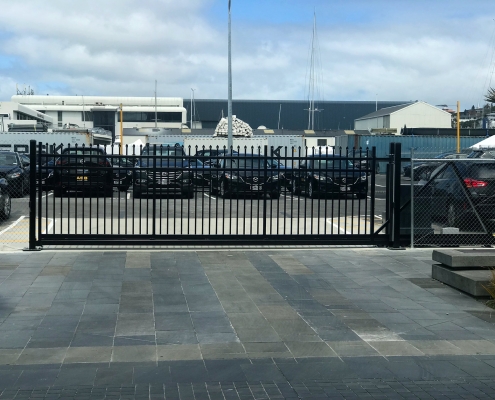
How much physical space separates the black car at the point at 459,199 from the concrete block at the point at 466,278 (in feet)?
10.1

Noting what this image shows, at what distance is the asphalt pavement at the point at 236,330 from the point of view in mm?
5836

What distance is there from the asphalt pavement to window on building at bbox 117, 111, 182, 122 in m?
80.4

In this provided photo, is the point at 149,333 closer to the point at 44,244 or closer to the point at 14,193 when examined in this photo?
the point at 44,244

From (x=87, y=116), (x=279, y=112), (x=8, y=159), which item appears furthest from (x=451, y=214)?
(x=87, y=116)

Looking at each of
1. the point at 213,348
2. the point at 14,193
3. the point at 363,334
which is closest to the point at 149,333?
the point at 213,348

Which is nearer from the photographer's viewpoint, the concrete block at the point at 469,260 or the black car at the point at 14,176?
the concrete block at the point at 469,260

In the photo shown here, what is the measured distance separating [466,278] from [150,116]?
84917 millimetres

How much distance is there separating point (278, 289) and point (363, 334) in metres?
2.33

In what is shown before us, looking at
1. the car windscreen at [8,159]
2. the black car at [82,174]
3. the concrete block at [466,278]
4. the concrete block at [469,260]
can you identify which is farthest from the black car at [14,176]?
the concrete block at [469,260]

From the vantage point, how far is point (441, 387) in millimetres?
5824

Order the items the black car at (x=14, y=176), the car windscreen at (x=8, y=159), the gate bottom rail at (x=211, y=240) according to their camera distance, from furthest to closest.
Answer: the car windscreen at (x=8, y=159)
the black car at (x=14, y=176)
the gate bottom rail at (x=211, y=240)

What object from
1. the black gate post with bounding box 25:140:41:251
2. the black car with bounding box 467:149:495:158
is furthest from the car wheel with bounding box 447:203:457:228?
the black car with bounding box 467:149:495:158

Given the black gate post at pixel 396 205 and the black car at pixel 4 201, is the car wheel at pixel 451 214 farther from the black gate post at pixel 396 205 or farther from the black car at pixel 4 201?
the black car at pixel 4 201

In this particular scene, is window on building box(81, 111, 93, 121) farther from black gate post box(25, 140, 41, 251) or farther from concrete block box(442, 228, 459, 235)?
concrete block box(442, 228, 459, 235)
